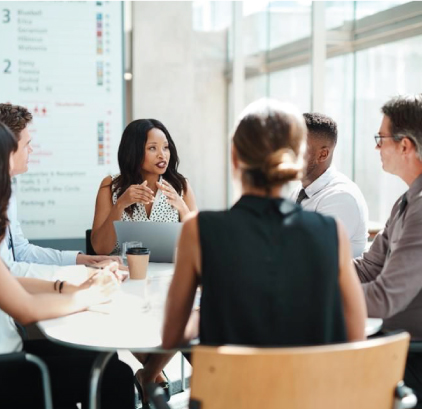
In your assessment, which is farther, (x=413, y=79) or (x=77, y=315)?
(x=413, y=79)

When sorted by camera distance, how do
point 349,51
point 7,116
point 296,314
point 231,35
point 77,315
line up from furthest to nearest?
point 231,35
point 349,51
point 7,116
point 77,315
point 296,314

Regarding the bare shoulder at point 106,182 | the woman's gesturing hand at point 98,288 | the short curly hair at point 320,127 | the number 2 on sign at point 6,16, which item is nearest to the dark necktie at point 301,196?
the short curly hair at point 320,127

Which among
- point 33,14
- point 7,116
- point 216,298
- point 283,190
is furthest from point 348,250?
point 33,14

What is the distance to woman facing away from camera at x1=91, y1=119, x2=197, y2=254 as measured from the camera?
3.13m

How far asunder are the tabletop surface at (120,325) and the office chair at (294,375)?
41 centimetres

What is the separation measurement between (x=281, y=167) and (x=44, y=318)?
0.88m

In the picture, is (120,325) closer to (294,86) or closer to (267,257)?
(267,257)

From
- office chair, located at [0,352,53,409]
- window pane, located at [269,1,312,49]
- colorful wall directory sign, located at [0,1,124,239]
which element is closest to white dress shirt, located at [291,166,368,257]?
office chair, located at [0,352,53,409]

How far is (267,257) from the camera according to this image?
Result: 1379 mm

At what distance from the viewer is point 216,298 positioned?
4.59ft

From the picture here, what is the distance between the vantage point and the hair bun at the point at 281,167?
142 cm

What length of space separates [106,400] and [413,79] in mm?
3501

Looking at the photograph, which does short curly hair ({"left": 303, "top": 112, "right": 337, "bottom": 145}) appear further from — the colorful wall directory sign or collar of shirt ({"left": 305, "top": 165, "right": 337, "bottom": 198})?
the colorful wall directory sign

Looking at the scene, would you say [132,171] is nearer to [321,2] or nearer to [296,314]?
[296,314]
